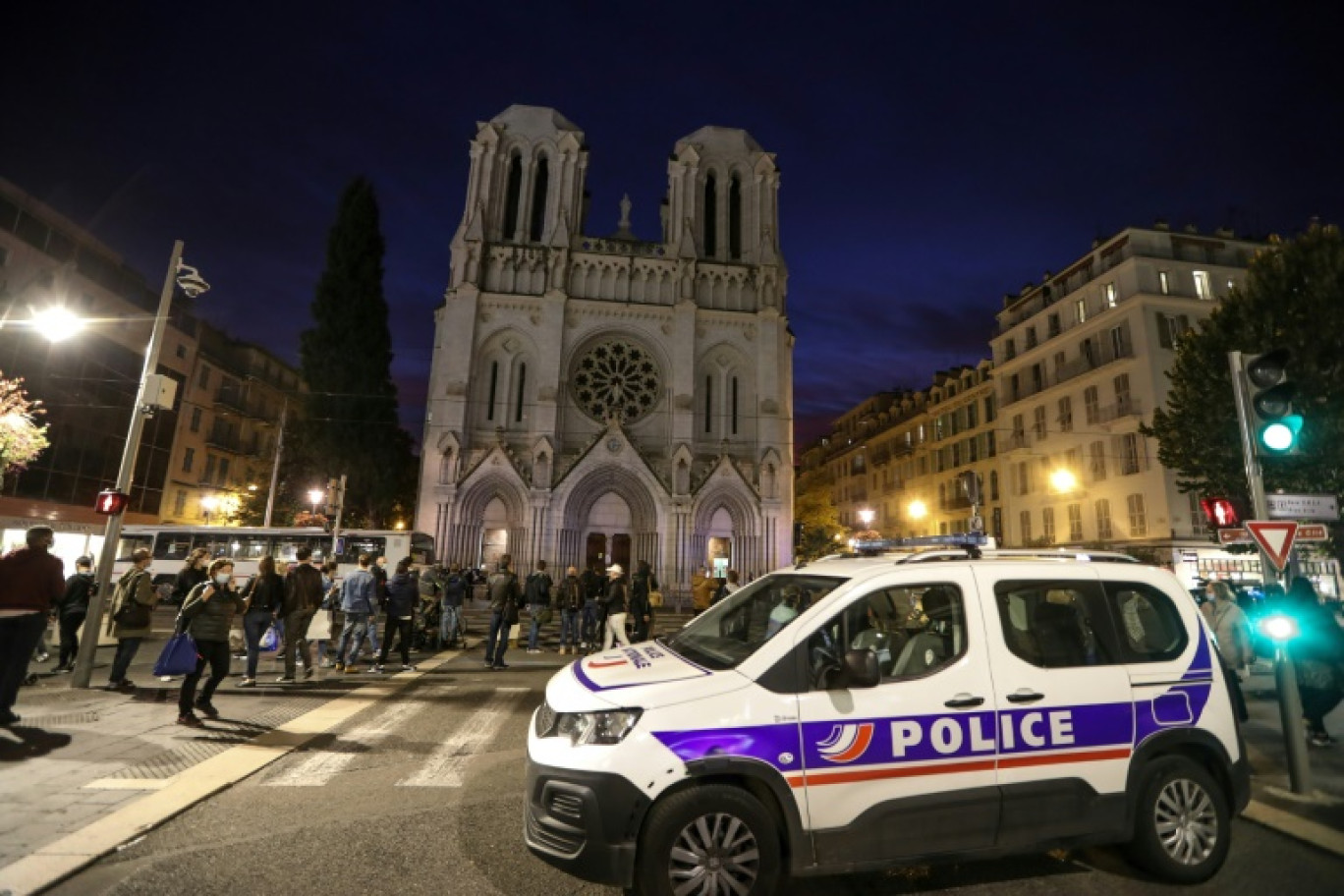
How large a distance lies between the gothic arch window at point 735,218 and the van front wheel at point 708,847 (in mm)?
31954

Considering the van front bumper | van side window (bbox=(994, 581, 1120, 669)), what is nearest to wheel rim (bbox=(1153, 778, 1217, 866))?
van side window (bbox=(994, 581, 1120, 669))

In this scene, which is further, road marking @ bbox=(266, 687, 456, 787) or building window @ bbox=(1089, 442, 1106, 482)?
building window @ bbox=(1089, 442, 1106, 482)

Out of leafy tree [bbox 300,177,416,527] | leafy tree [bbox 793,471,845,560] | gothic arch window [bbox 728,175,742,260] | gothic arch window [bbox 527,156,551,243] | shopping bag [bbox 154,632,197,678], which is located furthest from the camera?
leafy tree [bbox 793,471,845,560]

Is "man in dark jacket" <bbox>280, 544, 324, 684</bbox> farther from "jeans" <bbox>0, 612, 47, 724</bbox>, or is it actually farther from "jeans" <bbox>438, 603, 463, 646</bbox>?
"jeans" <bbox>438, 603, 463, 646</bbox>

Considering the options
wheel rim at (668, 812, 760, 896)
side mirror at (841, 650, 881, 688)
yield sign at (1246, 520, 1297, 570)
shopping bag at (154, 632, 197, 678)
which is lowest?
wheel rim at (668, 812, 760, 896)

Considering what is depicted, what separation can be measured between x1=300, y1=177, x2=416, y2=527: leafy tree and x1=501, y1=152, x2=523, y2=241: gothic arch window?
8391 millimetres

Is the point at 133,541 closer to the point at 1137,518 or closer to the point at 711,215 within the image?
the point at 711,215

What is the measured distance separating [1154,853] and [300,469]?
114 ft

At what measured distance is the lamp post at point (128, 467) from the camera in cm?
773

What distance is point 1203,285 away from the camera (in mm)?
25828

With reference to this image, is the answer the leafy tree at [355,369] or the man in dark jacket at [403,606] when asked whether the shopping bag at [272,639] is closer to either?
the man in dark jacket at [403,606]

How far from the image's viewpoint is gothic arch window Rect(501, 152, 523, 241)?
103ft

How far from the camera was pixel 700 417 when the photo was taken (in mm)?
29672

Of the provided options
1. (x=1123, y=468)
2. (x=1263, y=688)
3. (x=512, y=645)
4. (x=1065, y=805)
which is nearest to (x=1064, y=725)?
(x=1065, y=805)
